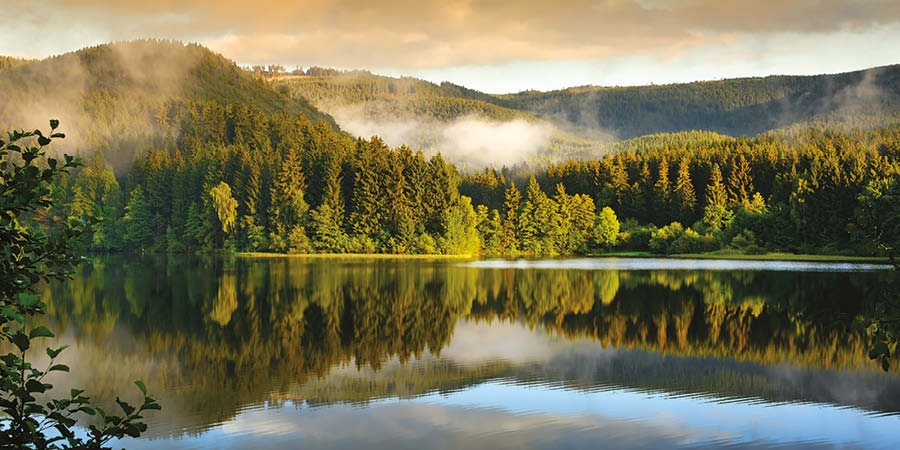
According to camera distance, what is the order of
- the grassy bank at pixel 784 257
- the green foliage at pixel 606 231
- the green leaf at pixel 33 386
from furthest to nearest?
the green foliage at pixel 606 231 → the grassy bank at pixel 784 257 → the green leaf at pixel 33 386

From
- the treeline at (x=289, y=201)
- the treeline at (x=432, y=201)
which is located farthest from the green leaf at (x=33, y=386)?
the treeline at (x=289, y=201)

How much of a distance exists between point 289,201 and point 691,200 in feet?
194

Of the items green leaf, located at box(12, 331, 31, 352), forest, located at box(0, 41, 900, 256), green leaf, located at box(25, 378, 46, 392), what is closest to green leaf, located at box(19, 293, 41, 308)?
green leaf, located at box(12, 331, 31, 352)

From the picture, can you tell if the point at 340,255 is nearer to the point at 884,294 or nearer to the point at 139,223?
the point at 139,223

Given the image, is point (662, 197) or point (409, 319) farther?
point (662, 197)

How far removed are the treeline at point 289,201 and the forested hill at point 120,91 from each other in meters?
41.4

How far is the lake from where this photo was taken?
44.4 feet

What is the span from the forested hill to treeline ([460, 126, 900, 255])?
216ft

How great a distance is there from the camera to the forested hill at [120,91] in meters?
161

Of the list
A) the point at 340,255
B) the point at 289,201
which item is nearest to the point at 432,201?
the point at 340,255

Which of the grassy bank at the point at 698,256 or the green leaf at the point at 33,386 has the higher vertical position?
the green leaf at the point at 33,386

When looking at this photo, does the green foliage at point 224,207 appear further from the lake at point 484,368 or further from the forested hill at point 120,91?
the lake at point 484,368

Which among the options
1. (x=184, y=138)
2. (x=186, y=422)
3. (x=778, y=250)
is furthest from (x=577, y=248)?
(x=186, y=422)

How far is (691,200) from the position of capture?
11338cm
